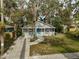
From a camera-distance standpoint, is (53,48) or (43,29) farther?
(43,29)

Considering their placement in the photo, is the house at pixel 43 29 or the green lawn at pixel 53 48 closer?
the green lawn at pixel 53 48

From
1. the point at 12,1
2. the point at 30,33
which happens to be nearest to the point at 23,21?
the point at 30,33

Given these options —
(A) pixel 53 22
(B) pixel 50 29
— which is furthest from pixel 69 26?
(B) pixel 50 29

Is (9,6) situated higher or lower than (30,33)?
higher

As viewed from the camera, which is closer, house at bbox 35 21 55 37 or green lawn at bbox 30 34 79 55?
green lawn at bbox 30 34 79 55

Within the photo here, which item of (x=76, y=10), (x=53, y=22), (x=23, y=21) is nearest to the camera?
(x=76, y=10)

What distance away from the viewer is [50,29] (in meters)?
54.3

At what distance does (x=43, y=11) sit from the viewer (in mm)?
43844

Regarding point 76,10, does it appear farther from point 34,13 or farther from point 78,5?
point 34,13

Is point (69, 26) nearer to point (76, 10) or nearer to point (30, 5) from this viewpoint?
point (30, 5)

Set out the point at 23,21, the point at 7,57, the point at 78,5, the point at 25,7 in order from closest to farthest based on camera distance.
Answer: the point at 78,5 → the point at 7,57 → the point at 25,7 → the point at 23,21

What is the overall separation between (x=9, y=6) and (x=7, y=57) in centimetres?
2567

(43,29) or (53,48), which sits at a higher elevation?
(53,48)

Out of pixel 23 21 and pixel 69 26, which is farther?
pixel 69 26
